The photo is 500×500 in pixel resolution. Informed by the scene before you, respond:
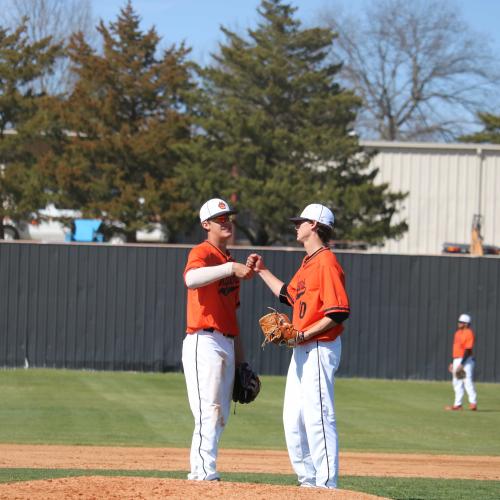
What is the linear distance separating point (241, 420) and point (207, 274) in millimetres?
8459

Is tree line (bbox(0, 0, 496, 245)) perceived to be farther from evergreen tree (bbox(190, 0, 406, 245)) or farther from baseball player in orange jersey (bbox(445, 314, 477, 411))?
baseball player in orange jersey (bbox(445, 314, 477, 411))

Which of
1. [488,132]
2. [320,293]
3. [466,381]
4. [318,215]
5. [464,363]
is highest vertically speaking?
[488,132]

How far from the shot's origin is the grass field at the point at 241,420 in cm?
952

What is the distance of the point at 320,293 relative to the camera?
279 inches

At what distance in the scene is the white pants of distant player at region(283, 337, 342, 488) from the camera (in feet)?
22.7

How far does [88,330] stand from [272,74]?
41.2ft

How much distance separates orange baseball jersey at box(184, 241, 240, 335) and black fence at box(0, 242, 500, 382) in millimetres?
13377

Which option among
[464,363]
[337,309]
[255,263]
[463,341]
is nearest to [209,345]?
[255,263]

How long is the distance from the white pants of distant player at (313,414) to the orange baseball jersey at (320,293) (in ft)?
0.51

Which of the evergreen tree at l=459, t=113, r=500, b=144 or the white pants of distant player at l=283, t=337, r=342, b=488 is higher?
the evergreen tree at l=459, t=113, r=500, b=144

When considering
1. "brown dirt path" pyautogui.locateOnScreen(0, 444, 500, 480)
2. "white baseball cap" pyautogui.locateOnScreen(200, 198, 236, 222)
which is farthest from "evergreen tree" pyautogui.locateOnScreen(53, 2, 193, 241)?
"white baseball cap" pyautogui.locateOnScreen(200, 198, 236, 222)

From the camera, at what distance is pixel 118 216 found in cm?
3108

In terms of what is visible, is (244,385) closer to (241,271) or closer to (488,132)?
(241,271)

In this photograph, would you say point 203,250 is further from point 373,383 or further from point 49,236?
point 49,236
